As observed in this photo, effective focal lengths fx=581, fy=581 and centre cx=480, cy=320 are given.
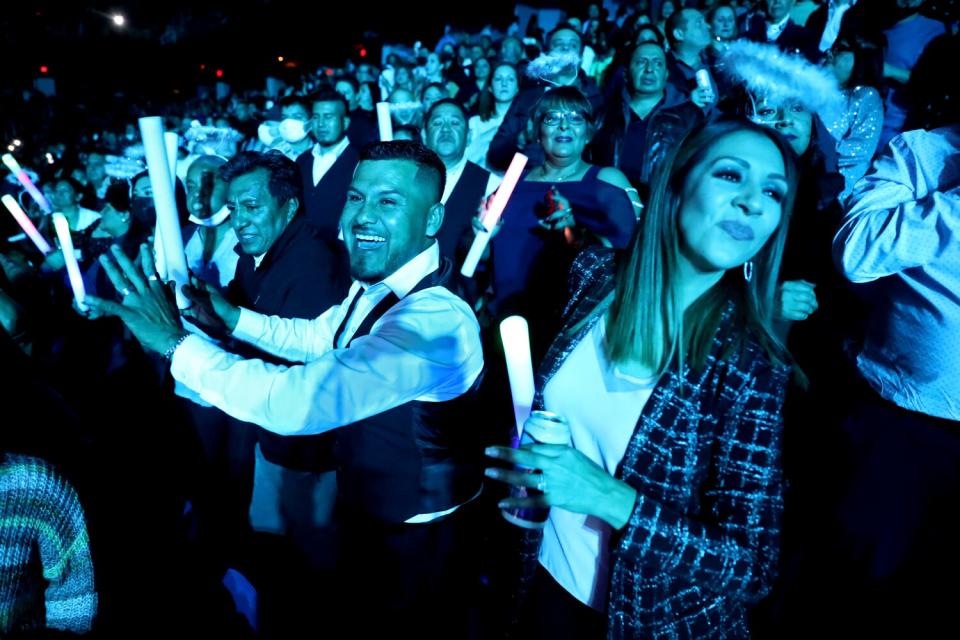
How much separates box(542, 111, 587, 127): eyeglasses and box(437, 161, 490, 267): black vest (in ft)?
2.91

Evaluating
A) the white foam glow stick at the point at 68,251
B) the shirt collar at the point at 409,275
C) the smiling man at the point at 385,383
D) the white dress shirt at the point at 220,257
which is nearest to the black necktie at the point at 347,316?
the smiling man at the point at 385,383

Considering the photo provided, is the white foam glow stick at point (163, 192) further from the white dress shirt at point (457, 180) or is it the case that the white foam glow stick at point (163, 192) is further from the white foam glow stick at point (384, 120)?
the white dress shirt at point (457, 180)

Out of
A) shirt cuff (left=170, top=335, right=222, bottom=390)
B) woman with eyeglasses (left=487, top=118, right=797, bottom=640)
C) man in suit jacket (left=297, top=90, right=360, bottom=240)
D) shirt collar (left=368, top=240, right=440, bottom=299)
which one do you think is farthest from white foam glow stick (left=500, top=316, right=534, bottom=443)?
man in suit jacket (left=297, top=90, right=360, bottom=240)

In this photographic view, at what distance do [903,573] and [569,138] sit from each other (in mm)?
2652

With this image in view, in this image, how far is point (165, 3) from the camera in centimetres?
2581

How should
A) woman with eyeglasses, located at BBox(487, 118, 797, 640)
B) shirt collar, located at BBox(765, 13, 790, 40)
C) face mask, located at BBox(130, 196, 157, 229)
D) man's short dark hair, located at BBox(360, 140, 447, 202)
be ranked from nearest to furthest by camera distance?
woman with eyeglasses, located at BBox(487, 118, 797, 640), man's short dark hair, located at BBox(360, 140, 447, 202), face mask, located at BBox(130, 196, 157, 229), shirt collar, located at BBox(765, 13, 790, 40)

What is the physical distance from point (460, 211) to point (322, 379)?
2.69 metres

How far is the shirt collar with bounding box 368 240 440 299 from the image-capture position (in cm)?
206

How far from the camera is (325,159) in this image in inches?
198

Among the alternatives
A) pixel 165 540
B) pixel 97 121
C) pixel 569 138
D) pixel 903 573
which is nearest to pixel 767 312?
pixel 903 573

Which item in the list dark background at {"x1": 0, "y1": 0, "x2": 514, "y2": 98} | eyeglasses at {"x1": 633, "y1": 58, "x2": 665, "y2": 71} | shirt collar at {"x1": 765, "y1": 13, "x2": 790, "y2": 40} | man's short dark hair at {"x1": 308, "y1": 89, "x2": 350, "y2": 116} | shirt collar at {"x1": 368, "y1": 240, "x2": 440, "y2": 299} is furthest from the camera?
dark background at {"x1": 0, "y1": 0, "x2": 514, "y2": 98}

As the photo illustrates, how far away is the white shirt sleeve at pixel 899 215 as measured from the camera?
6.17 feet

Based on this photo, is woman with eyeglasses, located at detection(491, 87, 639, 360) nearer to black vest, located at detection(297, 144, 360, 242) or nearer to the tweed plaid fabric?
black vest, located at detection(297, 144, 360, 242)

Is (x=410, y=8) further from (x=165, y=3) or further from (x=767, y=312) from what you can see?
(x=767, y=312)
